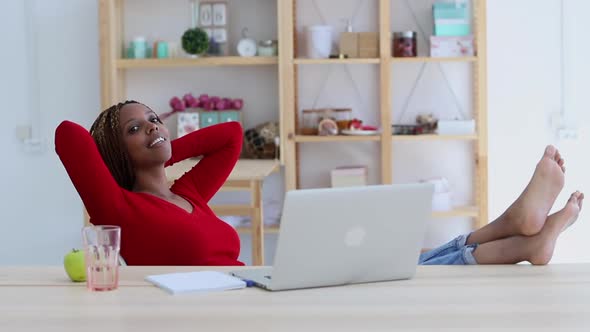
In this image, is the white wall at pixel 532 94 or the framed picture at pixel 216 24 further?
the white wall at pixel 532 94

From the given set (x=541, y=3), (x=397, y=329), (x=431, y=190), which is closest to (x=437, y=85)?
(x=541, y=3)

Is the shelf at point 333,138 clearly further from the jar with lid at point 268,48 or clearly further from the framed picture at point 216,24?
the framed picture at point 216,24

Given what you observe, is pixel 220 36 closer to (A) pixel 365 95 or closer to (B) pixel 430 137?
(A) pixel 365 95

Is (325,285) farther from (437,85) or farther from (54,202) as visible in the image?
(54,202)

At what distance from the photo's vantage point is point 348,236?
1.89 m

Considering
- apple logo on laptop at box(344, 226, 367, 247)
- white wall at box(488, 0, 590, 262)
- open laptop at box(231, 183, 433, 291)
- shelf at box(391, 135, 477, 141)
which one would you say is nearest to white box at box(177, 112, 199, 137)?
shelf at box(391, 135, 477, 141)

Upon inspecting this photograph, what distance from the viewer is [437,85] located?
4.96 metres

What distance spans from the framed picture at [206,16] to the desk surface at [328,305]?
295 centimetres

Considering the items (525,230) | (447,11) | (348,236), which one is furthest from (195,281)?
(447,11)

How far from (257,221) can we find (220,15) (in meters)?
1.19

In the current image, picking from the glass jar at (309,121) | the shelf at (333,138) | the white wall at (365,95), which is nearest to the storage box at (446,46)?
the white wall at (365,95)

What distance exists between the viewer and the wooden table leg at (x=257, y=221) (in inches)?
163

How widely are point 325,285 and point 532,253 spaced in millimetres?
619

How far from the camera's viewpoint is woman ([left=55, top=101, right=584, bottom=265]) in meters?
2.41
